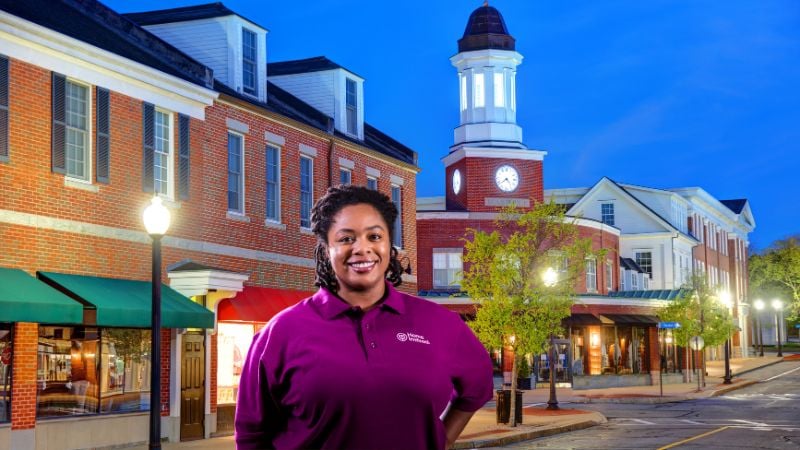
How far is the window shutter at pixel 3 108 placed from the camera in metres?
18.5

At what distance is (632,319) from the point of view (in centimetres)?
5072

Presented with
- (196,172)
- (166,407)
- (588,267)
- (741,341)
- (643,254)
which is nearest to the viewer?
(166,407)

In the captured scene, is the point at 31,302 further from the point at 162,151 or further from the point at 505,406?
the point at 505,406

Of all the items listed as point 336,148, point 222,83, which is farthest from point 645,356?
point 222,83

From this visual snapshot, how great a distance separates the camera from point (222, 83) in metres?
26.4

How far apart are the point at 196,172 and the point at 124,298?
14.2 ft

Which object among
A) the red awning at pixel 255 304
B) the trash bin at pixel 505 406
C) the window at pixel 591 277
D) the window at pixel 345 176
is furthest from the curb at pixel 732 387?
the red awning at pixel 255 304

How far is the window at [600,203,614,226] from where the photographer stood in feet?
218

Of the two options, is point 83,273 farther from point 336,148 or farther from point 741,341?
point 741,341

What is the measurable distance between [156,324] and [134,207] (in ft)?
21.4

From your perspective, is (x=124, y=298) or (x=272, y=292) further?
(x=272, y=292)

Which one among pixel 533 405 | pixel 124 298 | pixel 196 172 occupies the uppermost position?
pixel 196 172

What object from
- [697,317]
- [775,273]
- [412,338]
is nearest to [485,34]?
[697,317]

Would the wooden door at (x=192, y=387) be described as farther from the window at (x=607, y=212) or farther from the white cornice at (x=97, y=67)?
the window at (x=607, y=212)
